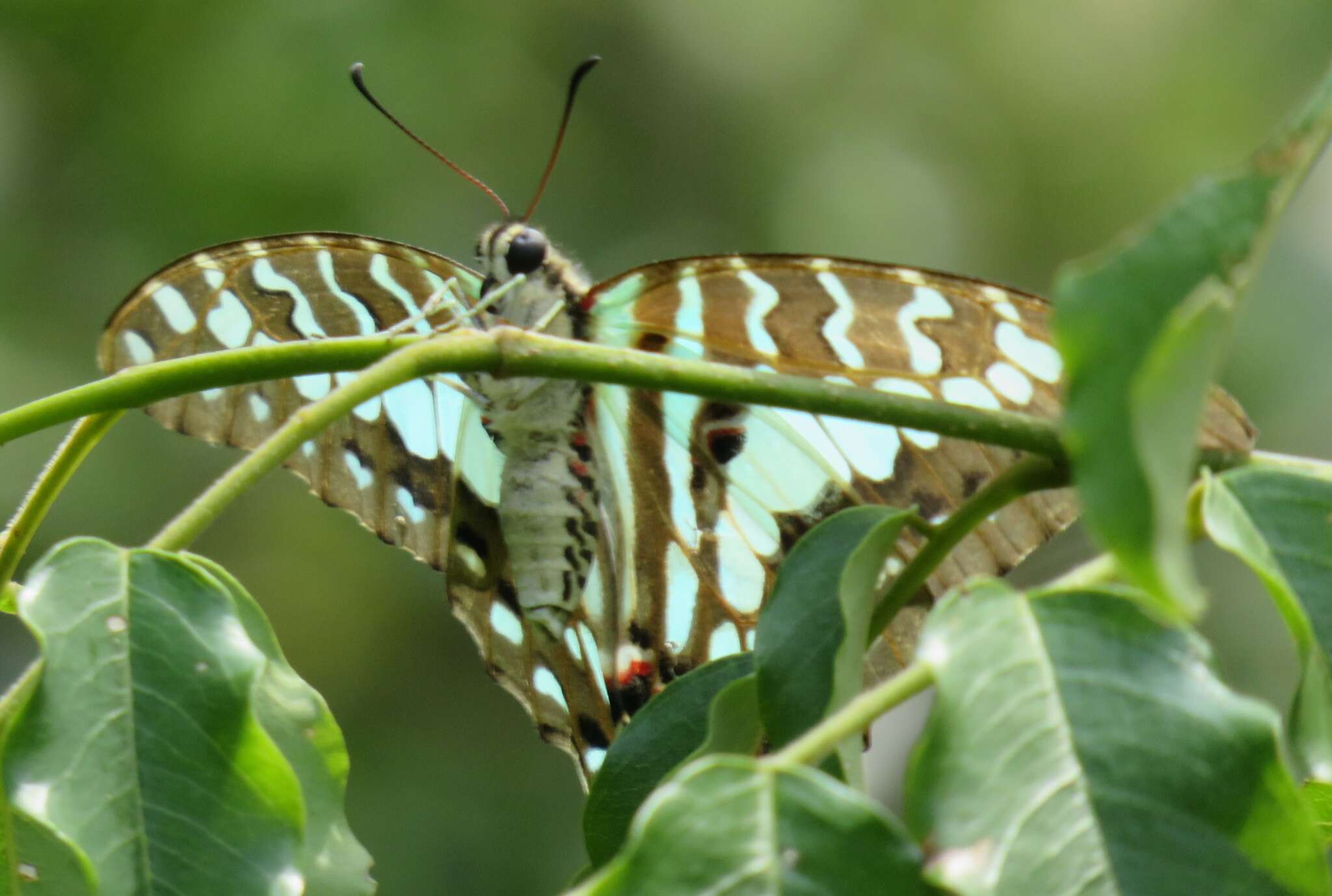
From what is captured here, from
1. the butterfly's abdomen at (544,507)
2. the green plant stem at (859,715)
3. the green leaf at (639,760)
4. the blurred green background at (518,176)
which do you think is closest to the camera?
the green plant stem at (859,715)

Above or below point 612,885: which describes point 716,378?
above

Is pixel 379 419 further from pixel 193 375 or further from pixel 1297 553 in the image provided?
pixel 1297 553

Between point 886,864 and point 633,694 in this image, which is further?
point 633,694

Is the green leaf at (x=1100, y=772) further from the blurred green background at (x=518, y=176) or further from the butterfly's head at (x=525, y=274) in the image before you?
the blurred green background at (x=518, y=176)

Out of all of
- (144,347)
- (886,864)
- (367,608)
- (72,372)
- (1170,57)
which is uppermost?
(1170,57)

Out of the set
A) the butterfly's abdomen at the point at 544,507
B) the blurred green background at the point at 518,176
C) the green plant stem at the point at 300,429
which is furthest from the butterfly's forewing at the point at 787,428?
the blurred green background at the point at 518,176

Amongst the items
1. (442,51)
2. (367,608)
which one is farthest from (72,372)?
(442,51)

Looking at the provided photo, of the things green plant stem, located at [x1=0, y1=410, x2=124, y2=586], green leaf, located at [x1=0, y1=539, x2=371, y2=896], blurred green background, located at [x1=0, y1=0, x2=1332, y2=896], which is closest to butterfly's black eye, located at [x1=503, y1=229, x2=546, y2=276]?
green plant stem, located at [x1=0, y1=410, x2=124, y2=586]

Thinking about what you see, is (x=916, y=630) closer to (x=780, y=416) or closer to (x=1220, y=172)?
(x=780, y=416)

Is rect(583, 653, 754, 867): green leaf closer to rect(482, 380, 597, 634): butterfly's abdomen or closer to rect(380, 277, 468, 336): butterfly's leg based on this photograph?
rect(380, 277, 468, 336): butterfly's leg
